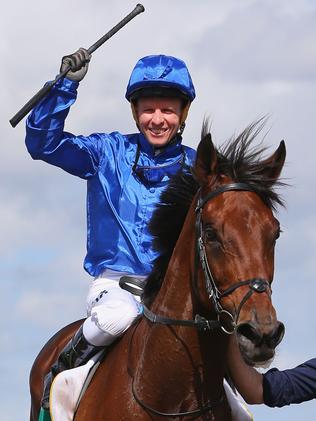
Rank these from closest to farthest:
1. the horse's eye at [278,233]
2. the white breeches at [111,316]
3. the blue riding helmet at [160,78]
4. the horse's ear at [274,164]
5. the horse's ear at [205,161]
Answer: the horse's eye at [278,233] < the horse's ear at [205,161] < the horse's ear at [274,164] < the white breeches at [111,316] < the blue riding helmet at [160,78]

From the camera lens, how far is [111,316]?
8.05 metres

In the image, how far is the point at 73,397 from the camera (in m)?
8.05

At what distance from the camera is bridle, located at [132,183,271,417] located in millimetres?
6578

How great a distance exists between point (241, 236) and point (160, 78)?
2462 millimetres

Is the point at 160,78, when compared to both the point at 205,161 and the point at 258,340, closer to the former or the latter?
the point at 205,161

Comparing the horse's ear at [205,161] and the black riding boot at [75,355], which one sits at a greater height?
the horse's ear at [205,161]

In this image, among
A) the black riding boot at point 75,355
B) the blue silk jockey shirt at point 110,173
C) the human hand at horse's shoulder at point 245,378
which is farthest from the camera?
the blue silk jockey shirt at point 110,173

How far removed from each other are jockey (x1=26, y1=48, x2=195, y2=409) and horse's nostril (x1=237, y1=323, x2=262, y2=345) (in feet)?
6.36

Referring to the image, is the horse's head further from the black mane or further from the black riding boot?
the black riding boot

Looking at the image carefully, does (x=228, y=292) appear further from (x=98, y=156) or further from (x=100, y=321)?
(x=98, y=156)

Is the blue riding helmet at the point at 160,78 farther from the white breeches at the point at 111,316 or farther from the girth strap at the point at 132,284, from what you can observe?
the white breeches at the point at 111,316

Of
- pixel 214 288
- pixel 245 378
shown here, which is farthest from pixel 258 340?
pixel 245 378

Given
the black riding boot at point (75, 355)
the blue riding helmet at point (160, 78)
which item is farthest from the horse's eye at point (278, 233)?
the blue riding helmet at point (160, 78)

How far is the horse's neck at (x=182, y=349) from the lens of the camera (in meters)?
7.35
